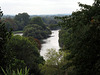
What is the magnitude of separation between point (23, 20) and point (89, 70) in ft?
353

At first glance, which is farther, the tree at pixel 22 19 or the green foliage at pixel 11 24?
the tree at pixel 22 19

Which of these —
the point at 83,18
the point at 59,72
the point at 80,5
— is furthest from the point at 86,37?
the point at 59,72

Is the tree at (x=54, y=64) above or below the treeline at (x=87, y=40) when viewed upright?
below

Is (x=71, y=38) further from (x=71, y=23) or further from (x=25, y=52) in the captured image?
(x=25, y=52)

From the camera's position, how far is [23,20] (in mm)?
113875

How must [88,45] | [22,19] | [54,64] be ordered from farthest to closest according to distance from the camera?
[22,19], [54,64], [88,45]

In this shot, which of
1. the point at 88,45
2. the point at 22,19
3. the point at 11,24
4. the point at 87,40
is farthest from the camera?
the point at 22,19

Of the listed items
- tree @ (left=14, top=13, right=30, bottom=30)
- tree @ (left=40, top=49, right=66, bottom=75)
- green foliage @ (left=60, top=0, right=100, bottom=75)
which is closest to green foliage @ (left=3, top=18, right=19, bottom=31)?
tree @ (left=14, top=13, right=30, bottom=30)

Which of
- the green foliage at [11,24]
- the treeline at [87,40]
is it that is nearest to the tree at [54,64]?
the treeline at [87,40]

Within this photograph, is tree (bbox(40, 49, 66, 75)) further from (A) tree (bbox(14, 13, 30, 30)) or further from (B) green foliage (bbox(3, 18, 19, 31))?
(A) tree (bbox(14, 13, 30, 30))

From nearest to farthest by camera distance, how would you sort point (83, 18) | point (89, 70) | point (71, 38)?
point (89, 70), point (83, 18), point (71, 38)

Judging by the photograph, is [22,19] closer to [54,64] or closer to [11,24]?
[11,24]

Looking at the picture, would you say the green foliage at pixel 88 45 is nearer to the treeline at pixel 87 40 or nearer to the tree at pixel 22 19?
the treeline at pixel 87 40

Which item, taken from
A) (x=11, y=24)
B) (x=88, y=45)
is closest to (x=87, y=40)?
(x=88, y=45)
